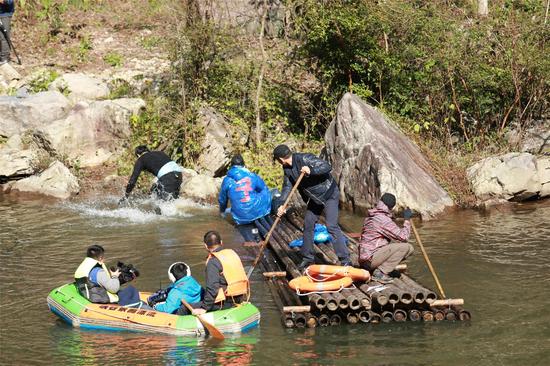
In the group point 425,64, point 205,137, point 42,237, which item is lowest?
point 42,237

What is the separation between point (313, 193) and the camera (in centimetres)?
1148

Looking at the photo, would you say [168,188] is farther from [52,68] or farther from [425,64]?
[52,68]

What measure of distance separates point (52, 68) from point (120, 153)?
5.06 meters

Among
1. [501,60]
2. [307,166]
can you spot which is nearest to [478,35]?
[501,60]

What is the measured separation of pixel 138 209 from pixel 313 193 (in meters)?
6.19

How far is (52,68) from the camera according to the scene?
23.7m

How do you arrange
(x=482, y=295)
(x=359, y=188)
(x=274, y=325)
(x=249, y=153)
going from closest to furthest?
(x=274, y=325) → (x=482, y=295) → (x=359, y=188) → (x=249, y=153)

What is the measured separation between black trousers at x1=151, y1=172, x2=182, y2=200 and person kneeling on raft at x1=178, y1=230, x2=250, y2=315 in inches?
275

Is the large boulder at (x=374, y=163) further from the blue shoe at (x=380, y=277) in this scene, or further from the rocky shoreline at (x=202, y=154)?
the blue shoe at (x=380, y=277)

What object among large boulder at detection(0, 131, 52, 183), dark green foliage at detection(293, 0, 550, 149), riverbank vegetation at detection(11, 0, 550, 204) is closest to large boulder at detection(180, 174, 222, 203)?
riverbank vegetation at detection(11, 0, 550, 204)

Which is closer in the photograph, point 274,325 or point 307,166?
point 274,325

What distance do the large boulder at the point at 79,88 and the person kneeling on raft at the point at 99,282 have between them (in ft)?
38.7

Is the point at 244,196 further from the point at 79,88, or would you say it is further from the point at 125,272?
the point at 79,88

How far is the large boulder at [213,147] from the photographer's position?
1906 centimetres
